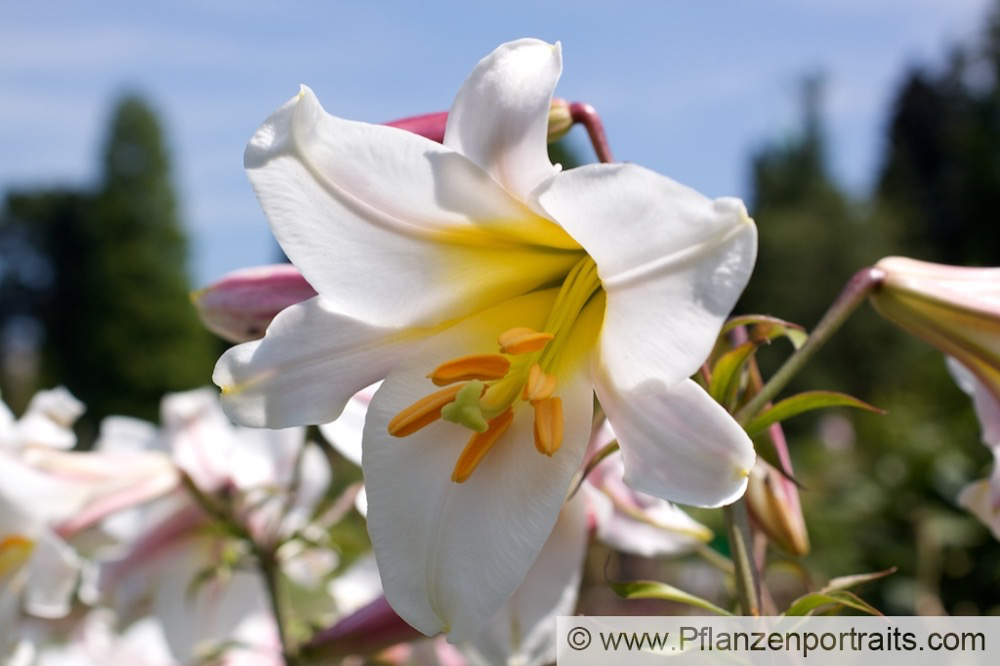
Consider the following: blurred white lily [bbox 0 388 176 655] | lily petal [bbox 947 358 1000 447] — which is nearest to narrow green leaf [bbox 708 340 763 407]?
lily petal [bbox 947 358 1000 447]

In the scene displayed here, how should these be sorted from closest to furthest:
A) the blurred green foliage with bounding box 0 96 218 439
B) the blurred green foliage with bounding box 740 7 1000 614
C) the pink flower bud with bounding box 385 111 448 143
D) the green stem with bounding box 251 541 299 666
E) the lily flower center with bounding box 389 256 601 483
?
1. the lily flower center with bounding box 389 256 601 483
2. the pink flower bud with bounding box 385 111 448 143
3. the green stem with bounding box 251 541 299 666
4. the blurred green foliage with bounding box 740 7 1000 614
5. the blurred green foliage with bounding box 0 96 218 439

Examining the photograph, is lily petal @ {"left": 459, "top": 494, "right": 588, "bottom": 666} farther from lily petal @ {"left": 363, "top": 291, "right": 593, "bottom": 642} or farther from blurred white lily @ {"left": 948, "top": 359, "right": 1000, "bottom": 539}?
blurred white lily @ {"left": 948, "top": 359, "right": 1000, "bottom": 539}

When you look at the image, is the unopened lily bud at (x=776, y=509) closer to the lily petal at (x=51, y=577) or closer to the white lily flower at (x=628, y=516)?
the white lily flower at (x=628, y=516)

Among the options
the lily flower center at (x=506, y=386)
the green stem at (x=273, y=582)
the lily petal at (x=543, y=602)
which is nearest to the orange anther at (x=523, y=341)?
the lily flower center at (x=506, y=386)

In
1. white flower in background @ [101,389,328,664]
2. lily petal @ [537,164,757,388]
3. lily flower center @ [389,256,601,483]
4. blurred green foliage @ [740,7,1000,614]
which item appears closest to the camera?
lily petal @ [537,164,757,388]

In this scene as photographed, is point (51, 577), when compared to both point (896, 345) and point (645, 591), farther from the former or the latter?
point (896, 345)

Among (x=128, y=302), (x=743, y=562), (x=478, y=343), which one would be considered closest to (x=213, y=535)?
(x=478, y=343)
